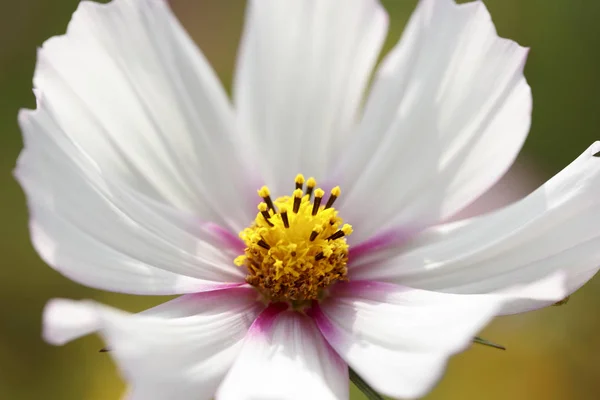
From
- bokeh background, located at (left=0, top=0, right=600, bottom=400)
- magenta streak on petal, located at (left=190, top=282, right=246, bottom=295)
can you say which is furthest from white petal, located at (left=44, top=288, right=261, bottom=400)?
bokeh background, located at (left=0, top=0, right=600, bottom=400)

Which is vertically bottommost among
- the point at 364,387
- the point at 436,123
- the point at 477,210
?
the point at 477,210

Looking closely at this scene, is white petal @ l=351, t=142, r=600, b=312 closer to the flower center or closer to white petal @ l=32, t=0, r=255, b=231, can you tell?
the flower center

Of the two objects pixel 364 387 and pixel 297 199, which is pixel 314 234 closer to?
pixel 297 199

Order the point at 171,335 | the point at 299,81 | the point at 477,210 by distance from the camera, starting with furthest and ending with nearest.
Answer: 1. the point at 477,210
2. the point at 299,81
3. the point at 171,335

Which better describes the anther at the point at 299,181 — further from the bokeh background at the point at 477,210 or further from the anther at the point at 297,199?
the bokeh background at the point at 477,210

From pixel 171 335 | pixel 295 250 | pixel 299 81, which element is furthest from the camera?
pixel 299 81

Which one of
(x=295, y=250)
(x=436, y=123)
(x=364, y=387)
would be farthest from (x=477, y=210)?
(x=364, y=387)

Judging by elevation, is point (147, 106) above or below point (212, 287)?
above

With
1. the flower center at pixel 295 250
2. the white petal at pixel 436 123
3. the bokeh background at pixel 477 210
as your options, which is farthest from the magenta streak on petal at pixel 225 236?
the bokeh background at pixel 477 210

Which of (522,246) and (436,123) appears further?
(436,123)
